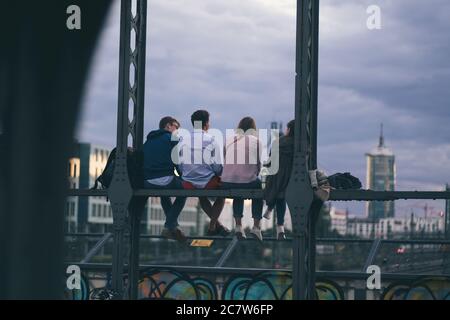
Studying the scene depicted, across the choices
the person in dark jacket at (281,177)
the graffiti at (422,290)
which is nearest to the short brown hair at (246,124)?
the person in dark jacket at (281,177)

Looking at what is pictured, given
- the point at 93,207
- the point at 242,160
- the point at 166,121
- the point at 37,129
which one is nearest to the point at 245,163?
the point at 242,160

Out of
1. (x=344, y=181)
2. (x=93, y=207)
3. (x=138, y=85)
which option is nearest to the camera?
(x=344, y=181)

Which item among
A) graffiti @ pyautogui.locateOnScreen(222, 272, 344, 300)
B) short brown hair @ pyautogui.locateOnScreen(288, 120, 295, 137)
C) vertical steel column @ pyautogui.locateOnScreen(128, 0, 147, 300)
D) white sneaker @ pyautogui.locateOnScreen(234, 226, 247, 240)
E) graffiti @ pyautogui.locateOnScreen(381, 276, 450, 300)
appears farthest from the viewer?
graffiti @ pyautogui.locateOnScreen(222, 272, 344, 300)

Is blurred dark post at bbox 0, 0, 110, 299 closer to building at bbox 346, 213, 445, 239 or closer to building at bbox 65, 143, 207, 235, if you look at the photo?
building at bbox 346, 213, 445, 239

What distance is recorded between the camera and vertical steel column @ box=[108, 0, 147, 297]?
1352 centimetres

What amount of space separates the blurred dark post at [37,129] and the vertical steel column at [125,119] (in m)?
0.87

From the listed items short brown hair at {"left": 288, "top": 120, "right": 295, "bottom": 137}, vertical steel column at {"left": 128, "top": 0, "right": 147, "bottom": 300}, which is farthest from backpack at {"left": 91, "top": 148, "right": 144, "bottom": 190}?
short brown hair at {"left": 288, "top": 120, "right": 295, "bottom": 137}

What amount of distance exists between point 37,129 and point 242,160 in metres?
2.84

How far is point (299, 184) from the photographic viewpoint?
12383mm

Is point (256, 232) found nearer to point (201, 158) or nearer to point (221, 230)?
point (221, 230)

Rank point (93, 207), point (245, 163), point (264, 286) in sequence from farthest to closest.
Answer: point (93, 207)
point (264, 286)
point (245, 163)

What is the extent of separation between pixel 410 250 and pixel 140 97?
6.77 meters

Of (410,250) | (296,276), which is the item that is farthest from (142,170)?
(410,250)

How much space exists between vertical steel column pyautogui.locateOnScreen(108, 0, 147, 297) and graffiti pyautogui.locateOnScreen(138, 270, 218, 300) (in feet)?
8.66
